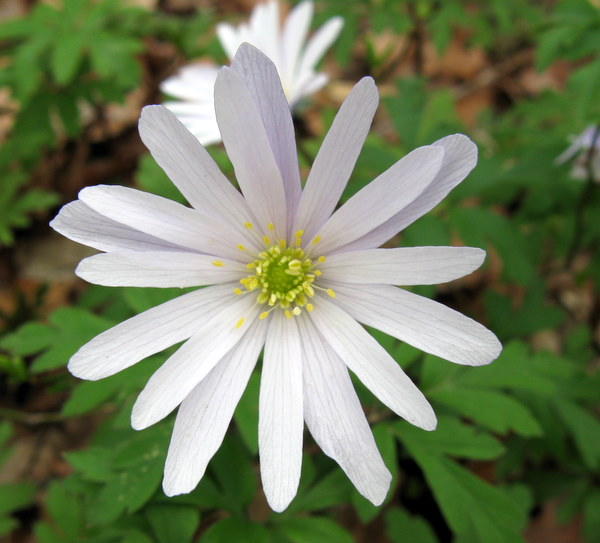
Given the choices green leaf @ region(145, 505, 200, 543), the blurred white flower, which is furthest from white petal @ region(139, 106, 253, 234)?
the blurred white flower

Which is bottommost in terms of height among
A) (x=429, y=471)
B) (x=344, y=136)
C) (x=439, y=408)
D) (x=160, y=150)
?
(x=429, y=471)

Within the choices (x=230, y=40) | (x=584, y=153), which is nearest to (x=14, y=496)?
(x=230, y=40)

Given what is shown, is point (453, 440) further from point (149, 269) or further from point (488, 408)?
point (149, 269)

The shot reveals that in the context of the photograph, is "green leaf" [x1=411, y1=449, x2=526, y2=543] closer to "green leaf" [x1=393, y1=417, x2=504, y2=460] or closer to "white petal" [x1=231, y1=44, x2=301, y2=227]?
"green leaf" [x1=393, y1=417, x2=504, y2=460]

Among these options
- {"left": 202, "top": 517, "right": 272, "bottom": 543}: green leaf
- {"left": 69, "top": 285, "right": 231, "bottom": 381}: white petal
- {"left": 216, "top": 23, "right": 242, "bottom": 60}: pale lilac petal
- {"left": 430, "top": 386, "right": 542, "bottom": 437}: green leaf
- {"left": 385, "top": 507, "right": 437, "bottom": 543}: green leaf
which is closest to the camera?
{"left": 69, "top": 285, "right": 231, "bottom": 381}: white petal

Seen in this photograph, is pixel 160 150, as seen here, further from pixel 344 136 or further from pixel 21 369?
pixel 21 369

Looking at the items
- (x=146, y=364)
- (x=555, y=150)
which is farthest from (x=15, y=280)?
(x=555, y=150)
